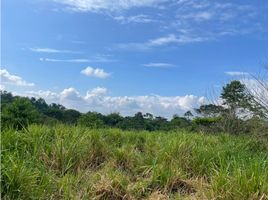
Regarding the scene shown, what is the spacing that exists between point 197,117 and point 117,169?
11.6 metres

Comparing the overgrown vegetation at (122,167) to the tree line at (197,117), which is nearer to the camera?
the overgrown vegetation at (122,167)

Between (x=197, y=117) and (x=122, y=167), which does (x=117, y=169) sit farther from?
(x=197, y=117)

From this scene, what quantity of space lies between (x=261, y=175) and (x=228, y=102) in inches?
370

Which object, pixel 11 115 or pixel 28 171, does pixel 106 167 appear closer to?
pixel 28 171

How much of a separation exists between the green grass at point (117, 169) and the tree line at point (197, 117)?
1.55 meters

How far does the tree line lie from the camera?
9.27 m

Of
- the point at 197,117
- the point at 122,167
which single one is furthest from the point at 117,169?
the point at 197,117

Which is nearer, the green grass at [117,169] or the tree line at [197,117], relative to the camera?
the green grass at [117,169]

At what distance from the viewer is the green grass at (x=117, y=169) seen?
4.78 metres

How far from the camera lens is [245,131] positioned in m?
10.5

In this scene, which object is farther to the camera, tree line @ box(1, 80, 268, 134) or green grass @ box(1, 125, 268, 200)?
tree line @ box(1, 80, 268, 134)

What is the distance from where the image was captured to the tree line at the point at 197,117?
927 centimetres

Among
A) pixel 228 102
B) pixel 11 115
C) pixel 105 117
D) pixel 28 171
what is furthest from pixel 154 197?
pixel 105 117

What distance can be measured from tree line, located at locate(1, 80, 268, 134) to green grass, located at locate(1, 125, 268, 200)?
5.08ft
